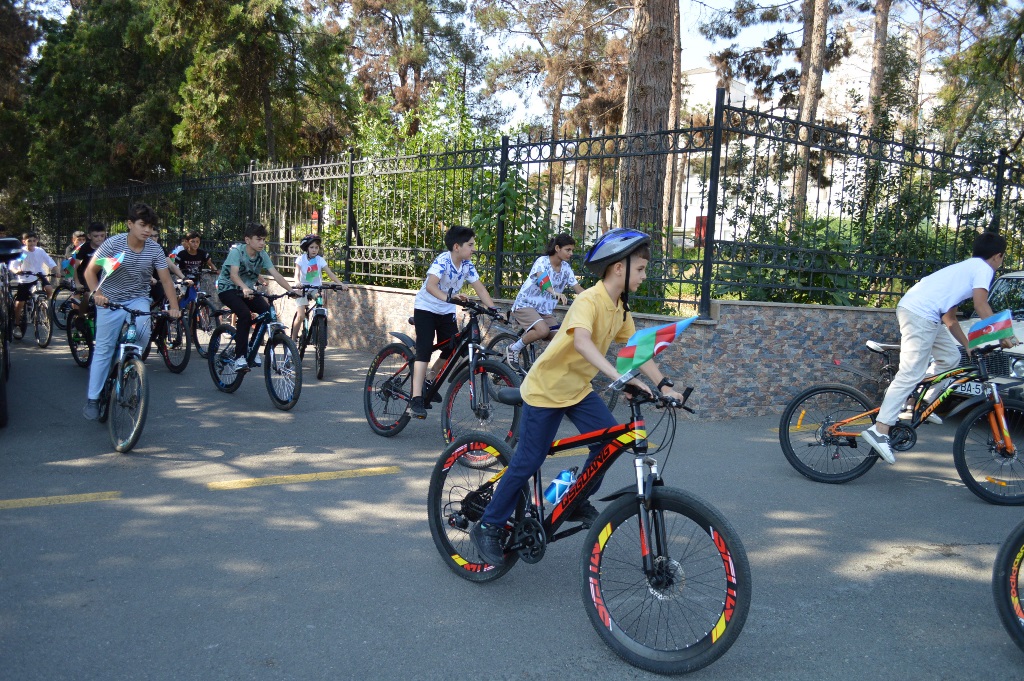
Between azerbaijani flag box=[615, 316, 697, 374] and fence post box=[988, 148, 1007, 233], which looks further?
fence post box=[988, 148, 1007, 233]

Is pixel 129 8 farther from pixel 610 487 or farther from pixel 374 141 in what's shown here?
pixel 610 487

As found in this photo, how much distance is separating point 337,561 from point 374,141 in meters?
13.5

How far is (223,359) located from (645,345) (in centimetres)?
698

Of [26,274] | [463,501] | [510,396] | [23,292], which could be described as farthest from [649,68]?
[23,292]

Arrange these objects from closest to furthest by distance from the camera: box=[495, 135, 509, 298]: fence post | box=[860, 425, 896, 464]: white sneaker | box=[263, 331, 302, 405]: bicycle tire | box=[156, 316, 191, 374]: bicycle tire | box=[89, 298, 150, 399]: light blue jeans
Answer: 1. box=[860, 425, 896, 464]: white sneaker
2. box=[89, 298, 150, 399]: light blue jeans
3. box=[263, 331, 302, 405]: bicycle tire
4. box=[156, 316, 191, 374]: bicycle tire
5. box=[495, 135, 509, 298]: fence post

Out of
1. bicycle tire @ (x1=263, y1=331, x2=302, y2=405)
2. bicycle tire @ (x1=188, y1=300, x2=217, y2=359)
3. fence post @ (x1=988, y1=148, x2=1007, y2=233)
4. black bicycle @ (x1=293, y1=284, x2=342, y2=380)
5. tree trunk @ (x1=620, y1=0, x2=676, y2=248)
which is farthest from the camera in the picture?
tree trunk @ (x1=620, y1=0, x2=676, y2=248)

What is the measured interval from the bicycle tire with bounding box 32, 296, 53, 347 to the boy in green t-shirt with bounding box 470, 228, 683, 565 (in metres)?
11.0

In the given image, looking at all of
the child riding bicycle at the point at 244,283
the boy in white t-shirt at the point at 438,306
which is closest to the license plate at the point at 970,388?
the boy in white t-shirt at the point at 438,306

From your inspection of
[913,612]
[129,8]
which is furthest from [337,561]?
[129,8]

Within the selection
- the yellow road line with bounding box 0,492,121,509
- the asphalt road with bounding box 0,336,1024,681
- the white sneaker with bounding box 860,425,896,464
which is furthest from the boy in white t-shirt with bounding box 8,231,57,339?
the white sneaker with bounding box 860,425,896,464

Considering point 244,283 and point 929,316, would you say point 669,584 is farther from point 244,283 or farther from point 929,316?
point 244,283

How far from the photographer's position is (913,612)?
4.14 meters

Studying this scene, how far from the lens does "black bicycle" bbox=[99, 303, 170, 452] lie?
6.43m

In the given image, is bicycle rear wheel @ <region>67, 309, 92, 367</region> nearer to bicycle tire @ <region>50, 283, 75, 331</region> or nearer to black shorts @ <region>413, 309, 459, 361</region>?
bicycle tire @ <region>50, 283, 75, 331</region>
